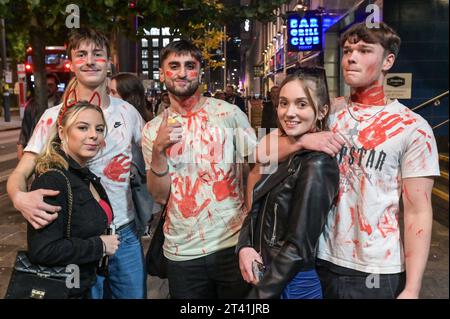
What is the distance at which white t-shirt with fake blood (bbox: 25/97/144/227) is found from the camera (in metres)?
2.35

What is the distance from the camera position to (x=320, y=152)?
1.74 meters

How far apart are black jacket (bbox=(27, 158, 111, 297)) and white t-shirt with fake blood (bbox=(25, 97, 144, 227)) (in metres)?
0.19

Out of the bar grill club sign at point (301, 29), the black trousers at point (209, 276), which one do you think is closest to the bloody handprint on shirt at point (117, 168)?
the black trousers at point (209, 276)

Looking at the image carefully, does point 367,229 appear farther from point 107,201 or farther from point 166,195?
point 107,201

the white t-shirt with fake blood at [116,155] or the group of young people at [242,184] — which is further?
the white t-shirt with fake blood at [116,155]

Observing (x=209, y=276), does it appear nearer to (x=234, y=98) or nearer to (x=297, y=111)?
(x=297, y=111)

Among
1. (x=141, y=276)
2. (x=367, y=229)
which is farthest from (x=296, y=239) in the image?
(x=141, y=276)

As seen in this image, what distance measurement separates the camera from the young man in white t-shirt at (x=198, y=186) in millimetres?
2264

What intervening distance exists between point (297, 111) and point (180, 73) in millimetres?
678

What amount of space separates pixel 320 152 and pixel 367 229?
337mm

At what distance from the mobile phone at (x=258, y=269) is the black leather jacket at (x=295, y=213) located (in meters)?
0.05

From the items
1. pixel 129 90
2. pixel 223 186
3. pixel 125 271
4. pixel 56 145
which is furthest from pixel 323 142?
pixel 129 90

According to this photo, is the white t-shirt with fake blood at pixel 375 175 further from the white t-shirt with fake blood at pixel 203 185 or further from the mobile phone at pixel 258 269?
the white t-shirt with fake blood at pixel 203 185

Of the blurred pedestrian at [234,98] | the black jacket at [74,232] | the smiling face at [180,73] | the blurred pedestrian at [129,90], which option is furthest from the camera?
the blurred pedestrian at [129,90]
